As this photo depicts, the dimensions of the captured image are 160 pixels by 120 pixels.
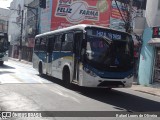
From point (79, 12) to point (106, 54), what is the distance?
102 ft

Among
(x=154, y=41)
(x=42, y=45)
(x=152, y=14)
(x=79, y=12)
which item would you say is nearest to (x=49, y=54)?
(x=42, y=45)

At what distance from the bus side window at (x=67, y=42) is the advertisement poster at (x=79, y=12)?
994 inches

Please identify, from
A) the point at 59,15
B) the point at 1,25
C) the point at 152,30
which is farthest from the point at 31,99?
the point at 1,25

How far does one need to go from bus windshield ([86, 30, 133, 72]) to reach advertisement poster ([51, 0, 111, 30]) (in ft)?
90.6

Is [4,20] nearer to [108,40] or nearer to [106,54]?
[108,40]

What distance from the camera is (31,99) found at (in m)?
11.4

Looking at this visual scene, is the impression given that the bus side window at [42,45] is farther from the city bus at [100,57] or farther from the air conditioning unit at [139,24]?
the air conditioning unit at [139,24]

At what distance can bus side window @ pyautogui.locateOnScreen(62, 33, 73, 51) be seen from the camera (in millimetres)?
15031

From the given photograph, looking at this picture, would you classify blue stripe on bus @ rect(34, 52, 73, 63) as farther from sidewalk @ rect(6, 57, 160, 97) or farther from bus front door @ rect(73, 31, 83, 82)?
sidewalk @ rect(6, 57, 160, 97)

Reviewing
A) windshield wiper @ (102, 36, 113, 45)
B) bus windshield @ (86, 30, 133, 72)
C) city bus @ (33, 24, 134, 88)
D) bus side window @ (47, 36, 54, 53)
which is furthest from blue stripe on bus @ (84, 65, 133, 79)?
bus side window @ (47, 36, 54, 53)

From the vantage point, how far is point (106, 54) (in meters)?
13.2

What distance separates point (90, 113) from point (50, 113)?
1.21m

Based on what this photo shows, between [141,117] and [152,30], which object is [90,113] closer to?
[141,117]

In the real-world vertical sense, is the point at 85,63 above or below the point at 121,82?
above
